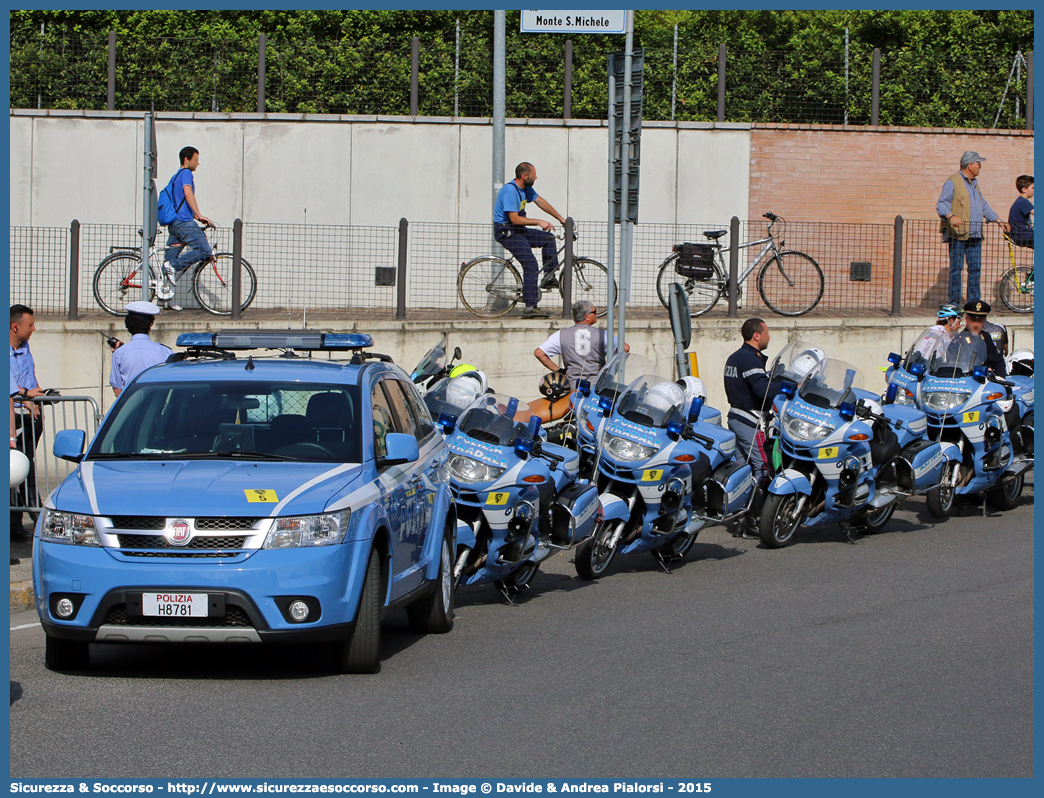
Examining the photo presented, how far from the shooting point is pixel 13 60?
78.7ft

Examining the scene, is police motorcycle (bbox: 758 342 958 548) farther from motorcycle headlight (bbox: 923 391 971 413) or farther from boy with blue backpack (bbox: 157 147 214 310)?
boy with blue backpack (bbox: 157 147 214 310)

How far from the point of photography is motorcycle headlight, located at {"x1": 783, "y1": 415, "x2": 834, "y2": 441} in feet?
39.8

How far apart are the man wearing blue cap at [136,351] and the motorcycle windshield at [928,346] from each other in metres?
7.30

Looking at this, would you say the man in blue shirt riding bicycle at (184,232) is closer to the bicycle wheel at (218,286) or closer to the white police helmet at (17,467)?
the bicycle wheel at (218,286)

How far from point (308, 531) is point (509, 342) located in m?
10.9

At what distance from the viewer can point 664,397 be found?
10.9 meters

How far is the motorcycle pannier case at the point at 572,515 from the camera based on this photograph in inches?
386

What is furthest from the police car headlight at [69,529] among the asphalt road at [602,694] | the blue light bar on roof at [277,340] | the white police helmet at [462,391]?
the white police helmet at [462,391]

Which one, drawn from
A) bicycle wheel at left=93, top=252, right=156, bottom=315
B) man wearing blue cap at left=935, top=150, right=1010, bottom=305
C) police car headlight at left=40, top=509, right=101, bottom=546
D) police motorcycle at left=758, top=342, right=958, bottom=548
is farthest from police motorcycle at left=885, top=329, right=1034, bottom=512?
bicycle wheel at left=93, top=252, right=156, bottom=315

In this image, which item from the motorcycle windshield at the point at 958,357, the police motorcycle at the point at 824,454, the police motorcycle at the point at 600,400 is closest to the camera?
the police motorcycle at the point at 600,400

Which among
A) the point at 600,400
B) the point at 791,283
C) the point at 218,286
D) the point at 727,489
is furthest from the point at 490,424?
the point at 791,283

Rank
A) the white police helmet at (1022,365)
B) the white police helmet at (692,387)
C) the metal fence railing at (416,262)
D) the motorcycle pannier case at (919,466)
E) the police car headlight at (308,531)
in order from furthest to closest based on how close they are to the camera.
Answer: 1. the metal fence railing at (416,262)
2. the white police helmet at (1022,365)
3. the motorcycle pannier case at (919,466)
4. the white police helmet at (692,387)
5. the police car headlight at (308,531)

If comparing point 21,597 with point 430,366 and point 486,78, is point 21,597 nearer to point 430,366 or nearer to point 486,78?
point 430,366

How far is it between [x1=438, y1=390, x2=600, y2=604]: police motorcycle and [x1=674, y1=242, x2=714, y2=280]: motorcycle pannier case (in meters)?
9.91
